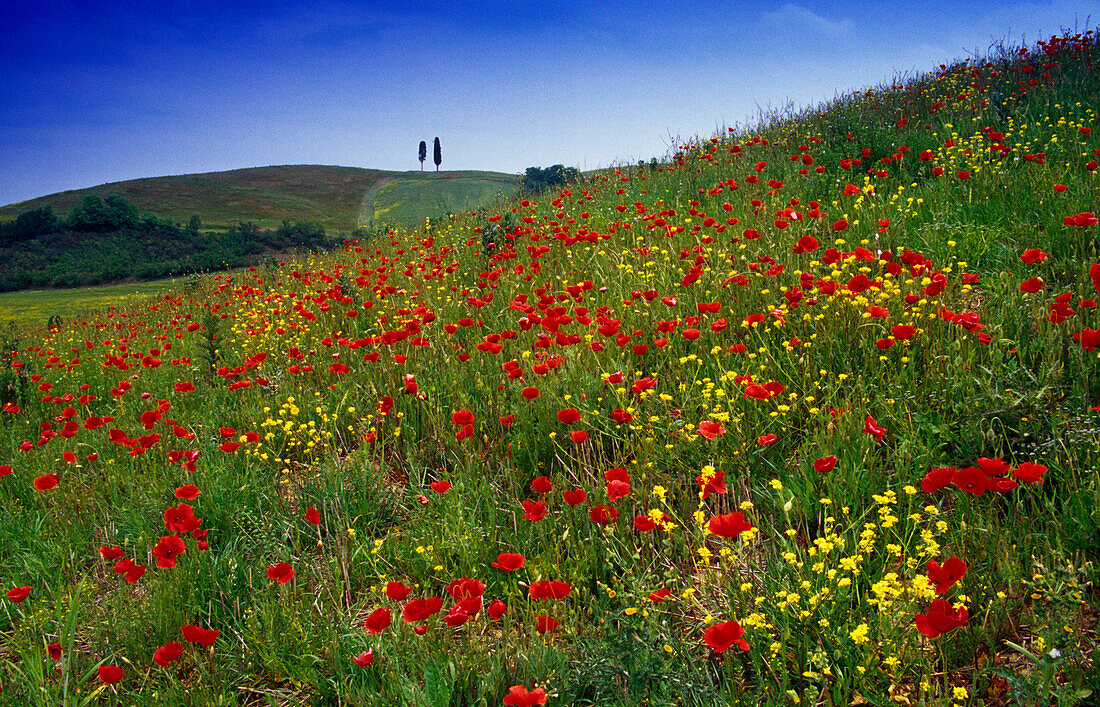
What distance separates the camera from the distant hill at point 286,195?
123 ft

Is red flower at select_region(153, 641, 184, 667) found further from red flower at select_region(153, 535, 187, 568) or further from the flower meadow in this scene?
red flower at select_region(153, 535, 187, 568)

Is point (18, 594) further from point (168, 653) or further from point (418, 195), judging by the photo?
point (418, 195)

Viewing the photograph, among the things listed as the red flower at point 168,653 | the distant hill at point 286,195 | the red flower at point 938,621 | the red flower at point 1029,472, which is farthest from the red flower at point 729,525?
the distant hill at point 286,195

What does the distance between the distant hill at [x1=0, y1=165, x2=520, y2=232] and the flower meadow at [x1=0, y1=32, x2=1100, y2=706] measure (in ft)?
94.5

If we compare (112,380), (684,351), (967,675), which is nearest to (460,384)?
(684,351)

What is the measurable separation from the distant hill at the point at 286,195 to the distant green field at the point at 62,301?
1447cm

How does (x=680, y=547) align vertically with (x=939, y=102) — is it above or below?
below

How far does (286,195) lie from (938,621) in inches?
2208

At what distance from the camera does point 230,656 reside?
1.95 meters

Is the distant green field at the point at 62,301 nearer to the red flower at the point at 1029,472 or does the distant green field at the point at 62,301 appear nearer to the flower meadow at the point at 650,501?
the flower meadow at the point at 650,501

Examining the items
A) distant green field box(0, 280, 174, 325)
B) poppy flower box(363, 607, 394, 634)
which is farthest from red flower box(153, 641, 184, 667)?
distant green field box(0, 280, 174, 325)

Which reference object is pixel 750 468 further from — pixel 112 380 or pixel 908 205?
pixel 112 380

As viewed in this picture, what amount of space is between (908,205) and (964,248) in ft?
2.20

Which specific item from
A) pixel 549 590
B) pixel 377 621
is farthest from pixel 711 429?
pixel 377 621
